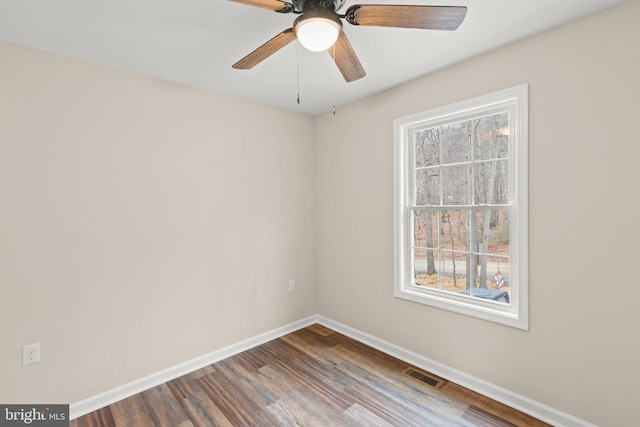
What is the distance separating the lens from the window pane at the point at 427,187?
2695 millimetres

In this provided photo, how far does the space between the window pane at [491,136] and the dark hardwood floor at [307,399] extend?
1810 mm

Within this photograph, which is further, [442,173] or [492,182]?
[442,173]

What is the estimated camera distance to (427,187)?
2762mm

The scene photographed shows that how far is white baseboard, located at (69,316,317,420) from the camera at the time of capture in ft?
7.14

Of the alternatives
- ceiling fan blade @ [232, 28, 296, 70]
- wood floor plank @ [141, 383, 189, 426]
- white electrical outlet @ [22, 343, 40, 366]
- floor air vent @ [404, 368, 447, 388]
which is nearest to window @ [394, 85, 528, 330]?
floor air vent @ [404, 368, 447, 388]

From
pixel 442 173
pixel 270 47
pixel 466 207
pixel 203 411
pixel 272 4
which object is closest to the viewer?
pixel 272 4

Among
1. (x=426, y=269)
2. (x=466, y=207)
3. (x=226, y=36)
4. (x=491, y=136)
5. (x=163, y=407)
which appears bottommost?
(x=163, y=407)

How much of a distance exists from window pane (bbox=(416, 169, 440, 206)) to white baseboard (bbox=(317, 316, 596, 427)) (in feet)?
4.48

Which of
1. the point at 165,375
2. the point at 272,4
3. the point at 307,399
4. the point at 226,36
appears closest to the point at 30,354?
the point at 165,375

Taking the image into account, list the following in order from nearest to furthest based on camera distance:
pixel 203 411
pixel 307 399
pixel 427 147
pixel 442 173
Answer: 1. pixel 203 411
2. pixel 307 399
3. pixel 442 173
4. pixel 427 147

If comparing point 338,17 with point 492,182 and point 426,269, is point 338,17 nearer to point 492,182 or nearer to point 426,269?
point 492,182

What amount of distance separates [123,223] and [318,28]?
6.62 feet

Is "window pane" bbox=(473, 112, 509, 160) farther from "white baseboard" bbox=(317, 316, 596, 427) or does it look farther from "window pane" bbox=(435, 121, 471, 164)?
"white baseboard" bbox=(317, 316, 596, 427)

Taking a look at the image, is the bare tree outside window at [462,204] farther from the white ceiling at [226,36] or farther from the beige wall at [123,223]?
the beige wall at [123,223]
